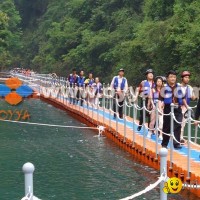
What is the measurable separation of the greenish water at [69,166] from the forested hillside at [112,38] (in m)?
14.1

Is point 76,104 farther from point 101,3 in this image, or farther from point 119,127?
point 101,3

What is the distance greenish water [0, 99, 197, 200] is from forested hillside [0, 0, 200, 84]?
554 inches

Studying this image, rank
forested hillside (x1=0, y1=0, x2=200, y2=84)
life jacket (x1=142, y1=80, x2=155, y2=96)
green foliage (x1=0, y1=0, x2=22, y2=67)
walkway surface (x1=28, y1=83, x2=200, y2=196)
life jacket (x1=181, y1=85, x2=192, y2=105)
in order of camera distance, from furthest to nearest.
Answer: green foliage (x1=0, y1=0, x2=22, y2=67)
forested hillside (x1=0, y1=0, x2=200, y2=84)
life jacket (x1=142, y1=80, x2=155, y2=96)
life jacket (x1=181, y1=85, x2=192, y2=105)
walkway surface (x1=28, y1=83, x2=200, y2=196)

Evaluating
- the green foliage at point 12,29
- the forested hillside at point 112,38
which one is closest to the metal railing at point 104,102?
the forested hillside at point 112,38

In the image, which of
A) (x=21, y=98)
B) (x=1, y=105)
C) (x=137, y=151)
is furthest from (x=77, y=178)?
(x=21, y=98)

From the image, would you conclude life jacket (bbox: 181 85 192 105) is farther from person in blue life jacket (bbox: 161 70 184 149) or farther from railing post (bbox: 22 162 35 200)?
railing post (bbox: 22 162 35 200)

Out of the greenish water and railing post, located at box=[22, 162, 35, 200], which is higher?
railing post, located at box=[22, 162, 35, 200]

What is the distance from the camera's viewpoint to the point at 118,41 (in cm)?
4359

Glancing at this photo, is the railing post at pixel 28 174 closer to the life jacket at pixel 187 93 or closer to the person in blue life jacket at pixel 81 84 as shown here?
the life jacket at pixel 187 93

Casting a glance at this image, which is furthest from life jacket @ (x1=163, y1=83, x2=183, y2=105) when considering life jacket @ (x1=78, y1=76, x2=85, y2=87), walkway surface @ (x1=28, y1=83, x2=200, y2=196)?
life jacket @ (x1=78, y1=76, x2=85, y2=87)

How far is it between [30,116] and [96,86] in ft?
15.5

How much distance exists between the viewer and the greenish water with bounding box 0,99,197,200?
34.7 ft

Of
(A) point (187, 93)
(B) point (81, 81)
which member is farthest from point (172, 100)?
(B) point (81, 81)

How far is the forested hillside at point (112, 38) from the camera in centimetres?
3222
